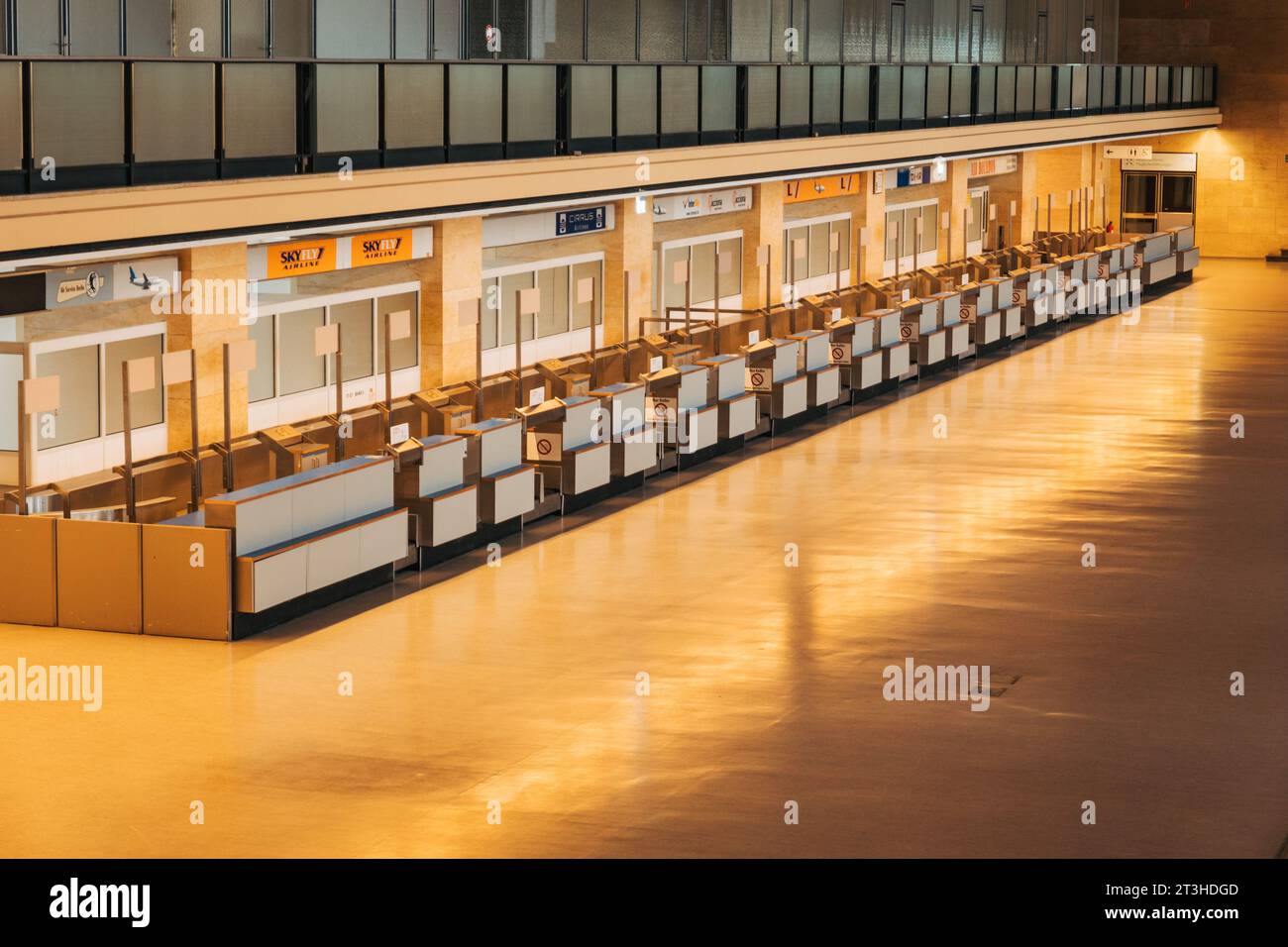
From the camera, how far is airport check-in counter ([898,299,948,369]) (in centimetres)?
2745

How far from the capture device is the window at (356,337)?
20922 millimetres

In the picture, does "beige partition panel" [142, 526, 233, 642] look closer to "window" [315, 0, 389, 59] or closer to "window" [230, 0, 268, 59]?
"window" [230, 0, 268, 59]

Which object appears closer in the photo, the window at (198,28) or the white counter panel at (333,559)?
the white counter panel at (333,559)

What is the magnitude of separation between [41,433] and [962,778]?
364 inches

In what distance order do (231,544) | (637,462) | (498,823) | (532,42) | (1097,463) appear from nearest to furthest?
(498,823)
(231,544)
(637,462)
(1097,463)
(532,42)

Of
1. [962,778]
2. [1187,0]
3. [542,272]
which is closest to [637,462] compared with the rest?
[542,272]

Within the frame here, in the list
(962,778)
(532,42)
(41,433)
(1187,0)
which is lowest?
(962,778)

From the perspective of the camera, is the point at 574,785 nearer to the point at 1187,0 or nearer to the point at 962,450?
the point at 962,450

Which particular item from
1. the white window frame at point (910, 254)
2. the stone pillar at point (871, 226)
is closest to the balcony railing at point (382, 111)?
the stone pillar at point (871, 226)

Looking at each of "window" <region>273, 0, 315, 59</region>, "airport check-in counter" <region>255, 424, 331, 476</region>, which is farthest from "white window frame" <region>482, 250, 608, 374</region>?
"airport check-in counter" <region>255, 424, 331, 476</region>

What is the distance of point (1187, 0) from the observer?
161 ft

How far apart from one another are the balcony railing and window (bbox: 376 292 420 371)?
224 centimetres

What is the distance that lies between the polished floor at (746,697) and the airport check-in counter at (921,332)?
24.1ft

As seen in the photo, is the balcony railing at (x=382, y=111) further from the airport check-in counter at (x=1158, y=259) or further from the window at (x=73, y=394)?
the airport check-in counter at (x=1158, y=259)
